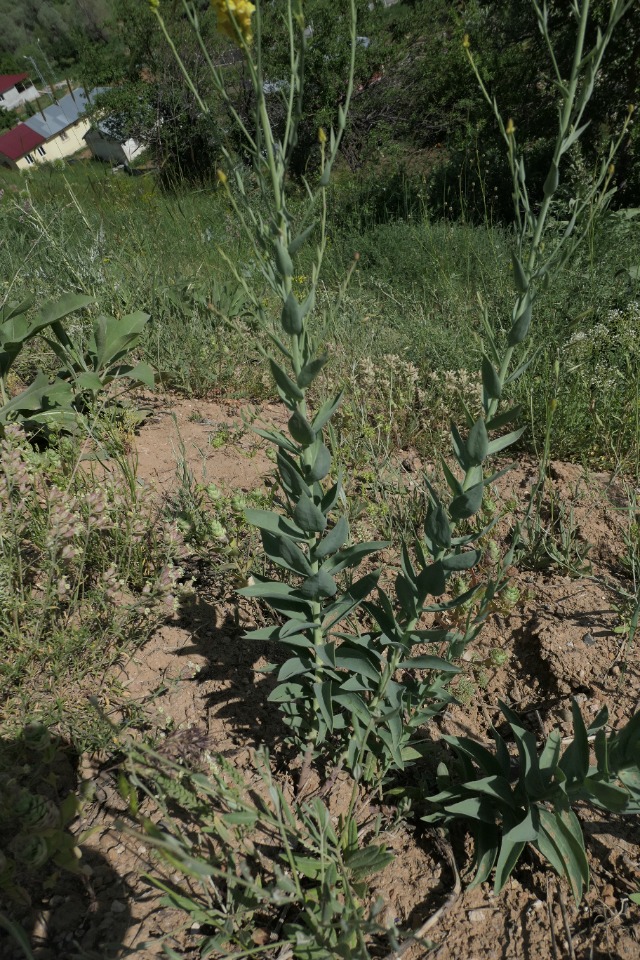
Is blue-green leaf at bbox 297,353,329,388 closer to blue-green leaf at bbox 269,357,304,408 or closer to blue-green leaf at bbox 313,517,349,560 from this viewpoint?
blue-green leaf at bbox 269,357,304,408

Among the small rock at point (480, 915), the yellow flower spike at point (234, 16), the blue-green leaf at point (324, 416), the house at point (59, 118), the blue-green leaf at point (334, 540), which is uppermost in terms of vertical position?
the house at point (59, 118)

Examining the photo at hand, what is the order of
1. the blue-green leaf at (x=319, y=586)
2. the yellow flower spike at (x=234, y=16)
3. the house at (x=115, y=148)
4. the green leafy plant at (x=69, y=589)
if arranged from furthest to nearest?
the house at (x=115, y=148) → the green leafy plant at (x=69, y=589) → the blue-green leaf at (x=319, y=586) → the yellow flower spike at (x=234, y=16)

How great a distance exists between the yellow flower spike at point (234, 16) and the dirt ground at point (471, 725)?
4.96 ft

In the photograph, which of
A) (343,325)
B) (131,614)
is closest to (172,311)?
(343,325)

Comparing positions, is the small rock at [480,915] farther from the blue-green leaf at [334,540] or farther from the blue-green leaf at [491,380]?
the blue-green leaf at [491,380]

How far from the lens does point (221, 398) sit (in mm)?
3191

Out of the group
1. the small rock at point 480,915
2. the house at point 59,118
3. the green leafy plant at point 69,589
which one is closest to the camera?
the small rock at point 480,915

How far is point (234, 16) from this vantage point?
871mm

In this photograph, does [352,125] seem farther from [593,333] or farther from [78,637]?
[78,637]

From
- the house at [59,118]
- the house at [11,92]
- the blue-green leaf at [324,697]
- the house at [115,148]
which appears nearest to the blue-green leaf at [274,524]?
the blue-green leaf at [324,697]

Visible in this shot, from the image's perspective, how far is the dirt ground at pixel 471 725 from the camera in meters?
1.29

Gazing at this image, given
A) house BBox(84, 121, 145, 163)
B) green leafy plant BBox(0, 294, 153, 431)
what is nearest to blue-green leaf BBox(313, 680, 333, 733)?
green leafy plant BBox(0, 294, 153, 431)

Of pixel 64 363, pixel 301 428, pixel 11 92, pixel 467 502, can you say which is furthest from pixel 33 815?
pixel 11 92

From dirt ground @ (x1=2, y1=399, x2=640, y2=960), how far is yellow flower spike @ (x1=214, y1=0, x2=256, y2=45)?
1512 millimetres
